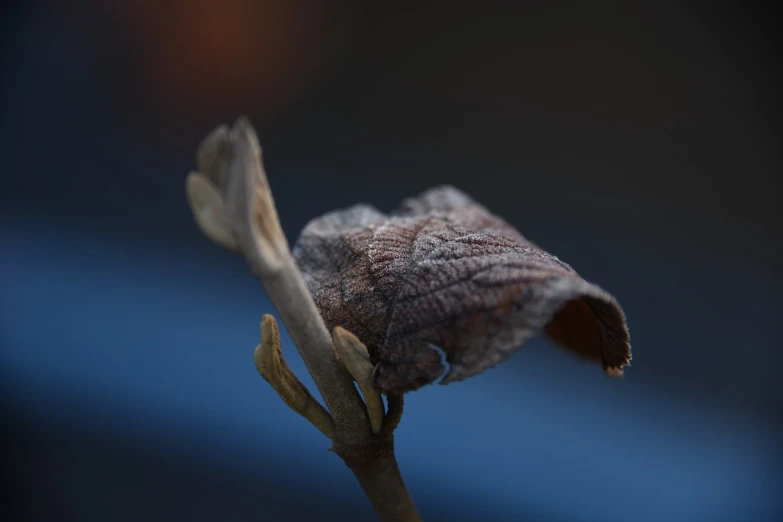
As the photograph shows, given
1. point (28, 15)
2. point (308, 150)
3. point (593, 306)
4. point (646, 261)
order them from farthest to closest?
point (308, 150) < point (646, 261) < point (28, 15) < point (593, 306)

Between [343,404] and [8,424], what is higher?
[8,424]

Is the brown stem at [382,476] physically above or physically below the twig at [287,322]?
below

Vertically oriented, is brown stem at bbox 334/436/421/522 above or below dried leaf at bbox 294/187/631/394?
below

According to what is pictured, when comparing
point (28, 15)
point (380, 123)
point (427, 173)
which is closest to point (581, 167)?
point (427, 173)

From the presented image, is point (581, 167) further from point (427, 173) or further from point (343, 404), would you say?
point (343, 404)
